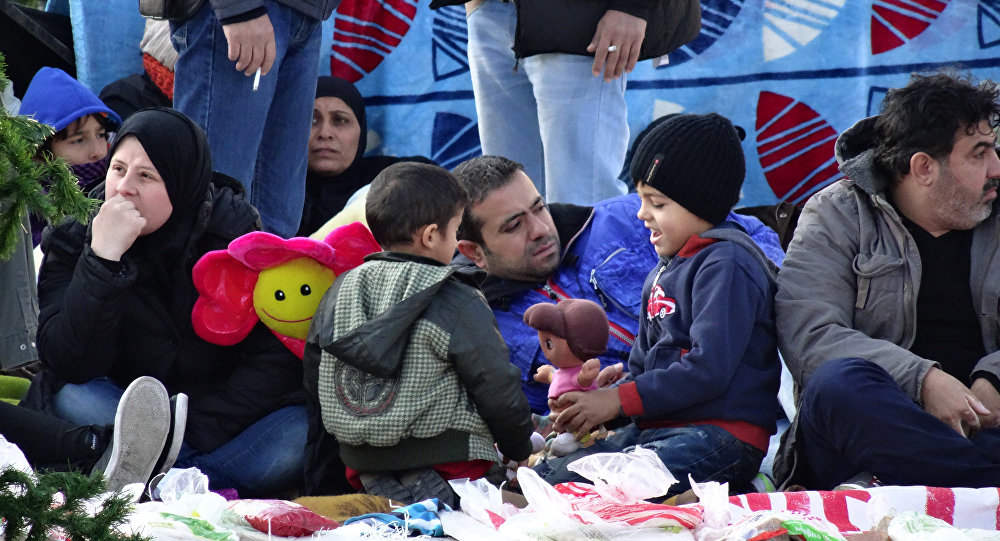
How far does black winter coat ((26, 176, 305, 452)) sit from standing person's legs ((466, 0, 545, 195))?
124cm

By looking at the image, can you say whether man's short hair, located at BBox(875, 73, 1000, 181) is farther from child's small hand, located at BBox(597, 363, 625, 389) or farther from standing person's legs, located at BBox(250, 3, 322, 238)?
standing person's legs, located at BBox(250, 3, 322, 238)

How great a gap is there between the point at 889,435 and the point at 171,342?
2020mm

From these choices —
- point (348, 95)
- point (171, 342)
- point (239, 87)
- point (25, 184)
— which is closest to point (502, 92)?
point (239, 87)

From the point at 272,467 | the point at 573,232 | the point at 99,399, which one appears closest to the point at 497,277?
the point at 573,232

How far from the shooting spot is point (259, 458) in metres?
3.21

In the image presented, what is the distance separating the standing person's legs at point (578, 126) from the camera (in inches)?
155

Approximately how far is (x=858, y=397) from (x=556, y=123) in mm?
1636

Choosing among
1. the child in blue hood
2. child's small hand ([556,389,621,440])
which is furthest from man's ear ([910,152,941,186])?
the child in blue hood

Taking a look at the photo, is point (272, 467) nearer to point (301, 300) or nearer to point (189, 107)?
point (301, 300)

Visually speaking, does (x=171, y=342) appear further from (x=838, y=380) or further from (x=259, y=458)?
(x=838, y=380)

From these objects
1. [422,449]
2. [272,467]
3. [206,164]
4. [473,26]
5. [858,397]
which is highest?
[473,26]

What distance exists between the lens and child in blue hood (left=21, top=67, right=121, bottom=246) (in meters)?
4.45

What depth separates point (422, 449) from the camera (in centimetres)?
285

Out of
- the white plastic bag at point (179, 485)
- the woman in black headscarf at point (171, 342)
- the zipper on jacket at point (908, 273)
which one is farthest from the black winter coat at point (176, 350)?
the zipper on jacket at point (908, 273)
